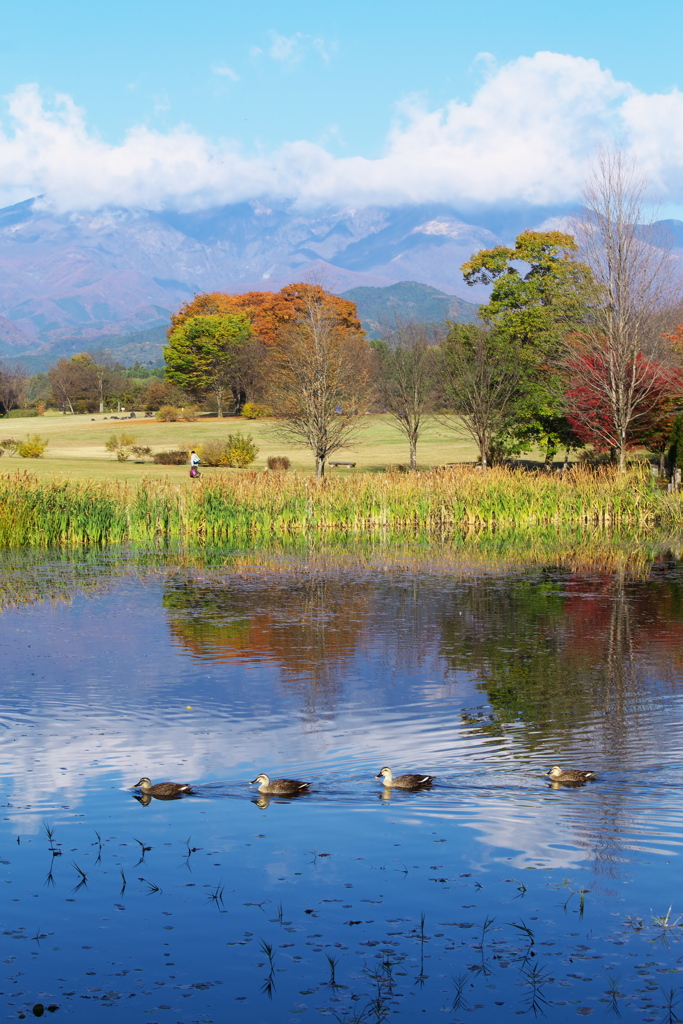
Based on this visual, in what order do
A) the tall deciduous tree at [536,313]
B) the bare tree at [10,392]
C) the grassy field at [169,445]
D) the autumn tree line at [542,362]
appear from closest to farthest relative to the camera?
the autumn tree line at [542,362] → the tall deciduous tree at [536,313] → the grassy field at [169,445] → the bare tree at [10,392]

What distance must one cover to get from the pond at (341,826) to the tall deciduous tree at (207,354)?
3076 inches

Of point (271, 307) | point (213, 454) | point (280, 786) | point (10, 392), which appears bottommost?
point (280, 786)

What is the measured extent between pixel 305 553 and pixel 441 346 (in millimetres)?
23402

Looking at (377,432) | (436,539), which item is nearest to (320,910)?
(436,539)

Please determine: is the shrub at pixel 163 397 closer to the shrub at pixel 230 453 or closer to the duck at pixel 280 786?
the shrub at pixel 230 453

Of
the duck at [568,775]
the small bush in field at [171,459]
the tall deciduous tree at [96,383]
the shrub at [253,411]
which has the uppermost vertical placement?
the tall deciduous tree at [96,383]

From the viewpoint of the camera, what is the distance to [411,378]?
4991 cm

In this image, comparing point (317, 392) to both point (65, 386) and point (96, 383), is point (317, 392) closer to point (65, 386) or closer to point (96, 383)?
point (96, 383)

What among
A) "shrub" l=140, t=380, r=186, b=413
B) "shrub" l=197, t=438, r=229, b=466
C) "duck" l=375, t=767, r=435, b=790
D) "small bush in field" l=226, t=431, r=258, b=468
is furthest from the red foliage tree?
"shrub" l=140, t=380, r=186, b=413

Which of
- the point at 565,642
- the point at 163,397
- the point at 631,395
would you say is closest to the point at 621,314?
the point at 631,395

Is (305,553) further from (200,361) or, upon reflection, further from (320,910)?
(200,361)

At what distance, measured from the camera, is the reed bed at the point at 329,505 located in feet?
87.9

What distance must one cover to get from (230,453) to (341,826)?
46325 millimetres

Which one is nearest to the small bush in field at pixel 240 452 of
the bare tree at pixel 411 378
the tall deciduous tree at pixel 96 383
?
the bare tree at pixel 411 378
